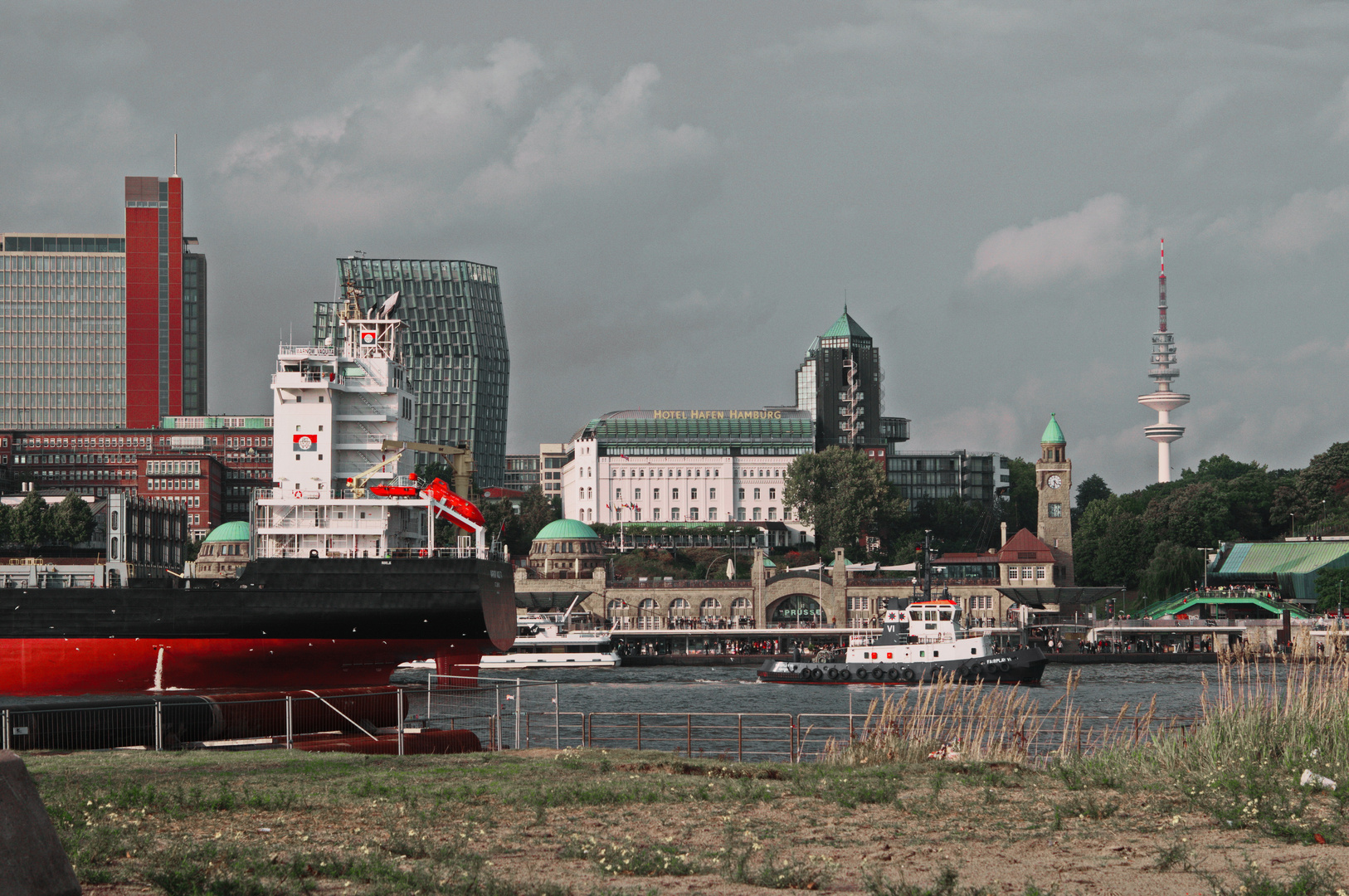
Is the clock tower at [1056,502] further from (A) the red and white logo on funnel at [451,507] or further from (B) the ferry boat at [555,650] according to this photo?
(A) the red and white logo on funnel at [451,507]

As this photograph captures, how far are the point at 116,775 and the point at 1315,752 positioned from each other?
58.6 feet

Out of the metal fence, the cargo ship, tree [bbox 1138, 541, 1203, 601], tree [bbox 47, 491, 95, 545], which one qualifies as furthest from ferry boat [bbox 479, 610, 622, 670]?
the metal fence

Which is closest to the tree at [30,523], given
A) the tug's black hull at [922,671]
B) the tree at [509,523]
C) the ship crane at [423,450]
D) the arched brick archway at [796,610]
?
the tree at [509,523]

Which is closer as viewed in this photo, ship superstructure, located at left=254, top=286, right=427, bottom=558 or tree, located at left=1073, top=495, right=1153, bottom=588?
ship superstructure, located at left=254, top=286, right=427, bottom=558

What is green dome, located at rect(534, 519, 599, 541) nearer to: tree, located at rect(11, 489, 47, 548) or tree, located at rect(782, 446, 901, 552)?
tree, located at rect(782, 446, 901, 552)

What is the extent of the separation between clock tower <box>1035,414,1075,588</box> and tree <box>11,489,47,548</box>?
336ft

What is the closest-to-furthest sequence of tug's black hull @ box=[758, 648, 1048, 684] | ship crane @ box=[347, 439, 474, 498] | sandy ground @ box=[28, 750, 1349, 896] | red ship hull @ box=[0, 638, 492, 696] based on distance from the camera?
sandy ground @ box=[28, 750, 1349, 896], red ship hull @ box=[0, 638, 492, 696], ship crane @ box=[347, 439, 474, 498], tug's black hull @ box=[758, 648, 1048, 684]

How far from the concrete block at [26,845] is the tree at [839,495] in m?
160

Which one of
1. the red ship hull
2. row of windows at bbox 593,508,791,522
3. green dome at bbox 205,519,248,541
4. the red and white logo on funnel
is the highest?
row of windows at bbox 593,508,791,522

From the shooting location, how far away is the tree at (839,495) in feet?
565

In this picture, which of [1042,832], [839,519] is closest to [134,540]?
[839,519]

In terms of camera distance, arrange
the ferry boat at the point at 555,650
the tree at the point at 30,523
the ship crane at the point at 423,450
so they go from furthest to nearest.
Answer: the tree at the point at 30,523, the ferry boat at the point at 555,650, the ship crane at the point at 423,450

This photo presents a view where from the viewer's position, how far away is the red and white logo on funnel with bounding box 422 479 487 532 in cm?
6438

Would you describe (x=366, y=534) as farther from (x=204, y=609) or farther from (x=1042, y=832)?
(x=1042, y=832)
